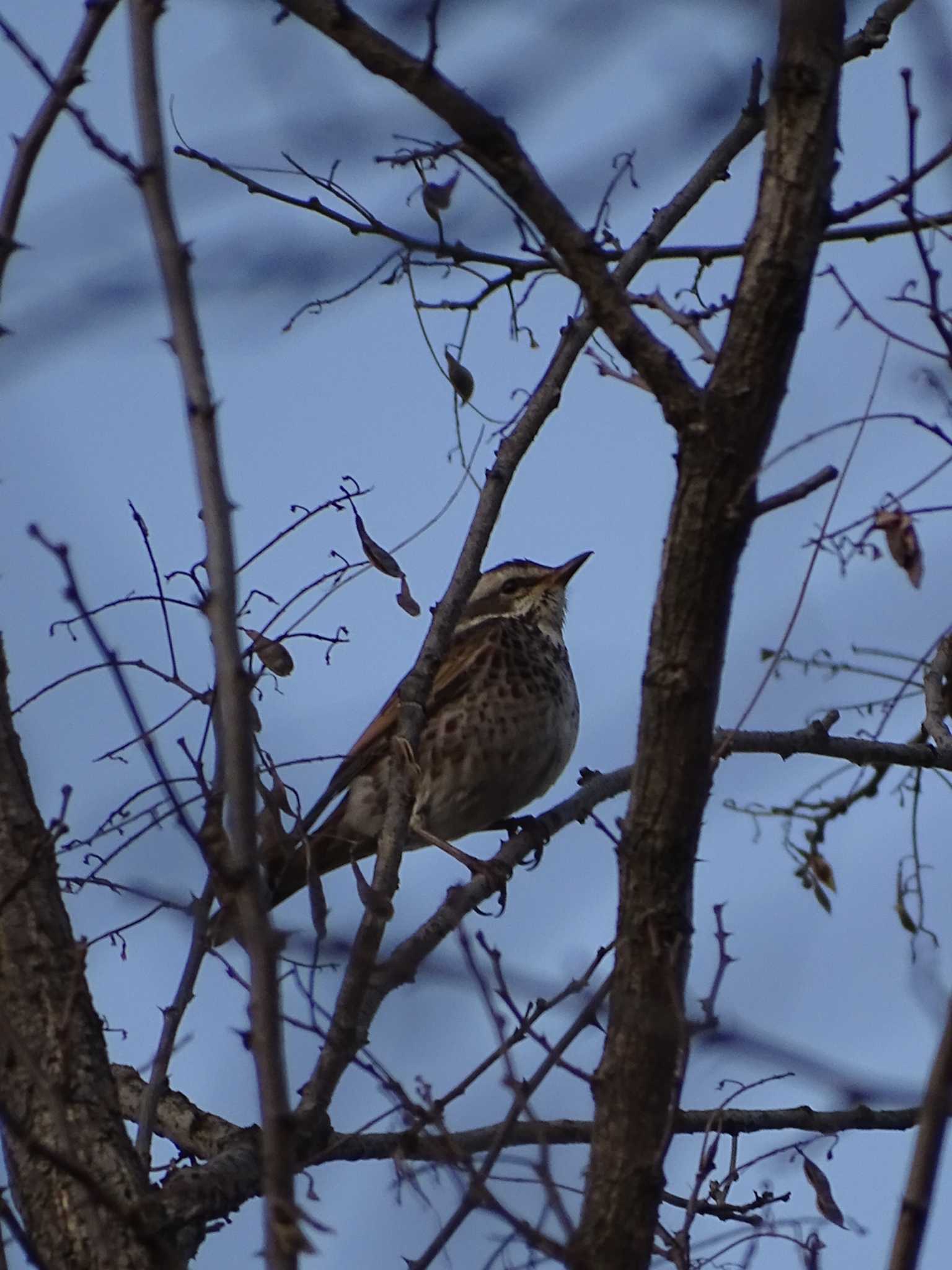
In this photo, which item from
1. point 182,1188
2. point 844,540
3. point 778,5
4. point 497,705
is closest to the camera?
point 778,5

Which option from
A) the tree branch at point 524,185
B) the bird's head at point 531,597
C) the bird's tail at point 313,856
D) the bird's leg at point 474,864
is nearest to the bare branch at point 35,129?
the tree branch at point 524,185

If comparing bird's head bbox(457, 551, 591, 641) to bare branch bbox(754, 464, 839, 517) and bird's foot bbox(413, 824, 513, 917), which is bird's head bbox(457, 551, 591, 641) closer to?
bird's foot bbox(413, 824, 513, 917)

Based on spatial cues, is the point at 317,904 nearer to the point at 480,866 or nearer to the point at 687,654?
the point at 687,654

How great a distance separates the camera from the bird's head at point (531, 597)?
306 inches

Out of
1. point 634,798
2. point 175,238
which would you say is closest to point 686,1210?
point 634,798

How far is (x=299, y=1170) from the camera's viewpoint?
12.5ft

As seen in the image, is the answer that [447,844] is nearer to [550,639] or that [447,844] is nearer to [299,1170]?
[550,639]

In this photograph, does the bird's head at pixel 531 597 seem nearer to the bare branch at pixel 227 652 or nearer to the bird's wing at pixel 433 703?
the bird's wing at pixel 433 703

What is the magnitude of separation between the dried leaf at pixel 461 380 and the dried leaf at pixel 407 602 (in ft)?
2.04

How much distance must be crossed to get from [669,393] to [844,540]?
1.84 m

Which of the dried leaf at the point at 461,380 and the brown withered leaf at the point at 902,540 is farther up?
the dried leaf at the point at 461,380

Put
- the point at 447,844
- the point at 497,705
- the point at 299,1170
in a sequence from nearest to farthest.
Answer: the point at 299,1170 < the point at 447,844 < the point at 497,705

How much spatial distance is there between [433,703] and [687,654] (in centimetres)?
438

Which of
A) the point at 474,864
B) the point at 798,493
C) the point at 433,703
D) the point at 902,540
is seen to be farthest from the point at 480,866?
the point at 798,493
